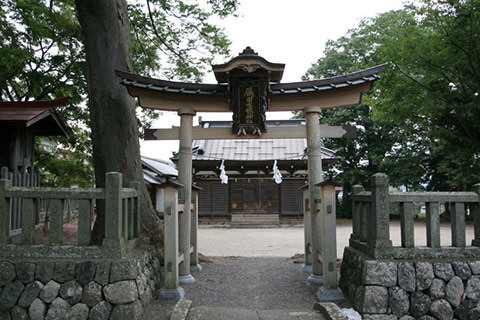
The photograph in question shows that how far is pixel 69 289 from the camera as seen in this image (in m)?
4.78

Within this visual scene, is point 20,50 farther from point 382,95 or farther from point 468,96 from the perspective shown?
point 468,96

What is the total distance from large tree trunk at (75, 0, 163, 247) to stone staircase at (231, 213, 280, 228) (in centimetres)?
1441

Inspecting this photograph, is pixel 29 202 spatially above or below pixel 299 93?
below

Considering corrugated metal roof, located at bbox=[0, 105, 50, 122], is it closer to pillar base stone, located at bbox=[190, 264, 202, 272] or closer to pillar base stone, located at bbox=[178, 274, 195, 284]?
pillar base stone, located at bbox=[190, 264, 202, 272]

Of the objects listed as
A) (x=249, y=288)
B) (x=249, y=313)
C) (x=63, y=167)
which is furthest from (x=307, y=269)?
(x=63, y=167)

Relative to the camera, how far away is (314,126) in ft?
23.4

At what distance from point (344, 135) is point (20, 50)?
1101 centimetres

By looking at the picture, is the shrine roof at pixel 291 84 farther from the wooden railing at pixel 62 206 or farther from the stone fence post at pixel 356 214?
the wooden railing at pixel 62 206

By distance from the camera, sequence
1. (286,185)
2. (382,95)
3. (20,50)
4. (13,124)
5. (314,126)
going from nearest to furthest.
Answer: (314,126), (13,124), (382,95), (20,50), (286,185)

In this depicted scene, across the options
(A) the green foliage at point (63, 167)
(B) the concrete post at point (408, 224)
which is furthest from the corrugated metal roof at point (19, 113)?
(B) the concrete post at point (408, 224)

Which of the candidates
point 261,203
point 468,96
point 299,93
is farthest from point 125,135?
point 261,203

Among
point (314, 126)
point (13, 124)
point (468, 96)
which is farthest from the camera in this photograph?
point (13, 124)

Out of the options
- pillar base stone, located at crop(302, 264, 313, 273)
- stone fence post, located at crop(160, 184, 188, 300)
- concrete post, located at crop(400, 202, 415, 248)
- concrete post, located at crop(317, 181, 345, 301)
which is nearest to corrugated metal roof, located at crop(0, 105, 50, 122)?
stone fence post, located at crop(160, 184, 188, 300)

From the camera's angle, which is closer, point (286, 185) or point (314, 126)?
point (314, 126)
